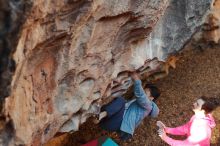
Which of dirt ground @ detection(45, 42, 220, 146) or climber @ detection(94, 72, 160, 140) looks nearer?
climber @ detection(94, 72, 160, 140)

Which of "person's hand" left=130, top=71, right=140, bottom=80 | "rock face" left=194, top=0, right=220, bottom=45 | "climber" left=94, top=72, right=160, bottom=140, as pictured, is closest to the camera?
"climber" left=94, top=72, right=160, bottom=140

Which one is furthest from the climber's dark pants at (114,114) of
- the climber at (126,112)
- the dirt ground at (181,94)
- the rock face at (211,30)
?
the rock face at (211,30)

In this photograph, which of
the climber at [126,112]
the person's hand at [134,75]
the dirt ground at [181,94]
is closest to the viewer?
the climber at [126,112]

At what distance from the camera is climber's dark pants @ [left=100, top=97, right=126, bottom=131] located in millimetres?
5180

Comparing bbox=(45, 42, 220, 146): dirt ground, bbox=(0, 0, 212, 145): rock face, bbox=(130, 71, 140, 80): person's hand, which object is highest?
bbox=(0, 0, 212, 145): rock face

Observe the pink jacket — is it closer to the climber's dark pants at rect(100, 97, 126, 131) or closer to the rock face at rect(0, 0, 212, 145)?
the climber's dark pants at rect(100, 97, 126, 131)

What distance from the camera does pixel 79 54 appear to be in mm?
4246

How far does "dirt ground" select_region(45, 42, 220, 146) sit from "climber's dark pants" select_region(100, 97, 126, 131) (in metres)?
0.80

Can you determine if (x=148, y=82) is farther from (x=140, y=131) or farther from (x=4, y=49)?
(x=4, y=49)

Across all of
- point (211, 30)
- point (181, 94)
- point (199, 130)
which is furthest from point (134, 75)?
point (211, 30)

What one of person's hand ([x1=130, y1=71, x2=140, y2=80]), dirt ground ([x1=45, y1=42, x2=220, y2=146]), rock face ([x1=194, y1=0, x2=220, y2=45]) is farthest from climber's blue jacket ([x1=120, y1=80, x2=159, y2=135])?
rock face ([x1=194, y1=0, x2=220, y2=45])

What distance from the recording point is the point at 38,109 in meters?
4.02

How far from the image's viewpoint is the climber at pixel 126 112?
515cm

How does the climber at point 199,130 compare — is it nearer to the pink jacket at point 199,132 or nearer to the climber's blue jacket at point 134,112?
the pink jacket at point 199,132
